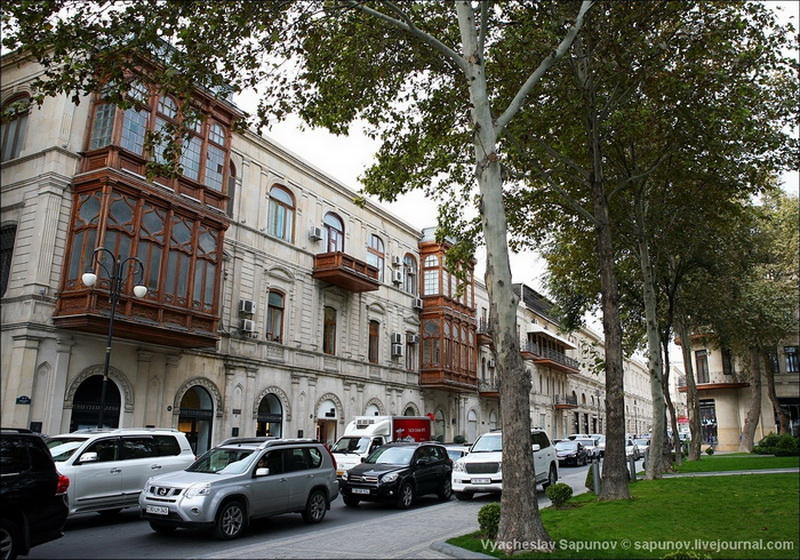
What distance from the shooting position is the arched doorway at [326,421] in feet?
101

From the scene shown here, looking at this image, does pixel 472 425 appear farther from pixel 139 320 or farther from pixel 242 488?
pixel 242 488

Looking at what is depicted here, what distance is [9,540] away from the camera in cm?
804

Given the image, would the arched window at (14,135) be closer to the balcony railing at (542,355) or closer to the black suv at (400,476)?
the black suv at (400,476)

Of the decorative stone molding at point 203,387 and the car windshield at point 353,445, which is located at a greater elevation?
the decorative stone molding at point 203,387

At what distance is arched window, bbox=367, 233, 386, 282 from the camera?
3642cm

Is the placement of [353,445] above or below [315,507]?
above

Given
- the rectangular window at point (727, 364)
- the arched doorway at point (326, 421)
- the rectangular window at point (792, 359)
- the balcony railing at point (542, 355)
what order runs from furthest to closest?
the balcony railing at point (542, 355), the rectangular window at point (727, 364), the rectangular window at point (792, 359), the arched doorway at point (326, 421)

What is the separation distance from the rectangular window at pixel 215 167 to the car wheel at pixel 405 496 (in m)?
14.3

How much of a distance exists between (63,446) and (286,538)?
513 cm

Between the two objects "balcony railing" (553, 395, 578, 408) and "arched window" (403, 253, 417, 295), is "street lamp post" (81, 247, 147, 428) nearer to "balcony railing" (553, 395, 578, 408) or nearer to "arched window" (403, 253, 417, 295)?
"arched window" (403, 253, 417, 295)

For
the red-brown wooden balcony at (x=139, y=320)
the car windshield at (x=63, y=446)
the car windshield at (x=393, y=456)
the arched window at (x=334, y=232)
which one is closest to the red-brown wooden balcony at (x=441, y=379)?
the arched window at (x=334, y=232)

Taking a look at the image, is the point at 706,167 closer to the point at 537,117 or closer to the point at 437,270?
the point at 537,117

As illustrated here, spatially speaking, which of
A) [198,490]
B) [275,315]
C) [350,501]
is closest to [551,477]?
[350,501]

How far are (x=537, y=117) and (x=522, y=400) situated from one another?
10441 millimetres
